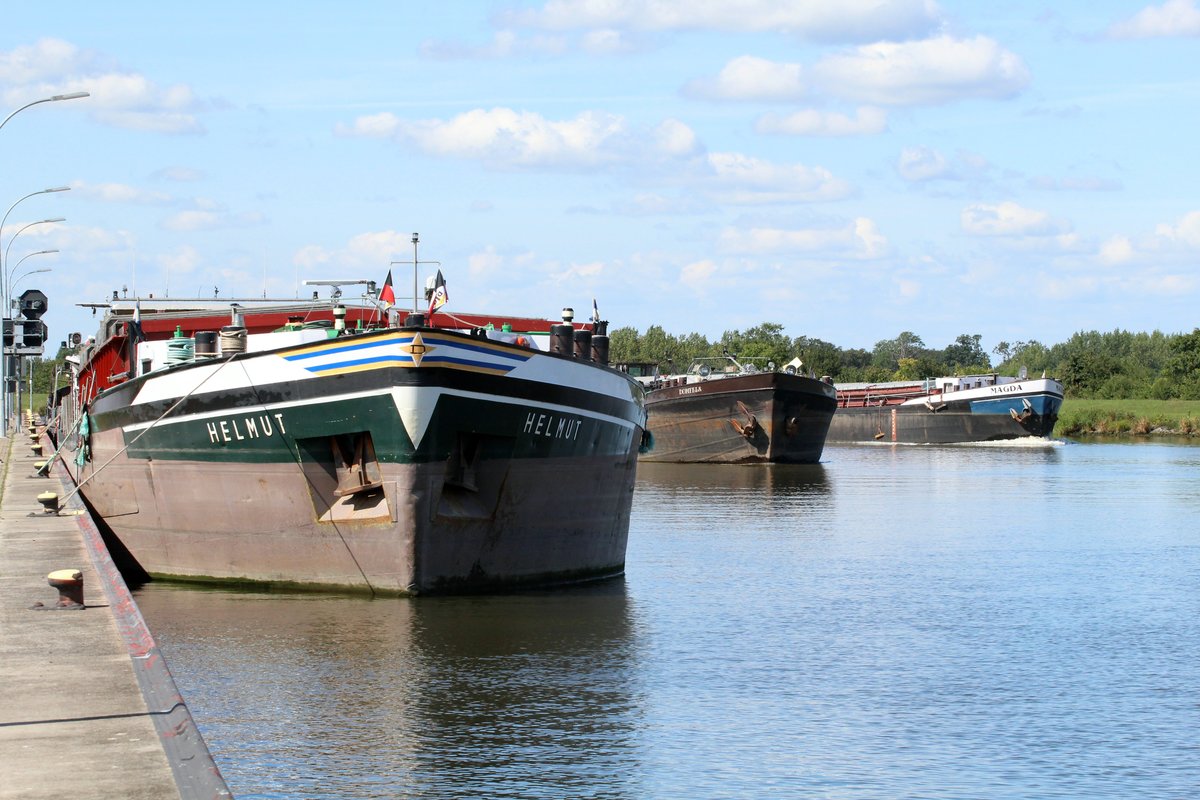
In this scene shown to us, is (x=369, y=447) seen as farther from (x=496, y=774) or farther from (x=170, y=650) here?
(x=496, y=774)

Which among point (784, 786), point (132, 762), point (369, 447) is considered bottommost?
point (784, 786)

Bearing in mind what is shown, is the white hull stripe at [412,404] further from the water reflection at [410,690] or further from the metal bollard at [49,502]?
the metal bollard at [49,502]

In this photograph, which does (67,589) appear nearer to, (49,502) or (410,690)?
(410,690)

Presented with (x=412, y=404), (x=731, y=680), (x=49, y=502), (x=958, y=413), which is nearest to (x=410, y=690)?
(x=731, y=680)

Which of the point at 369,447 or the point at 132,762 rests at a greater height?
the point at 369,447

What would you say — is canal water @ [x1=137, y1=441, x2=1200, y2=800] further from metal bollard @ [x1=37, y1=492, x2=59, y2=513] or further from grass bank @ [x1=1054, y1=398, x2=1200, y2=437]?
grass bank @ [x1=1054, y1=398, x2=1200, y2=437]

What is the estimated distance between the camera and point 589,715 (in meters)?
14.1

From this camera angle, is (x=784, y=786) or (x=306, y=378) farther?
(x=306, y=378)

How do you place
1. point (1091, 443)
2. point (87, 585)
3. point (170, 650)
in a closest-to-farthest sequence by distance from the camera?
point (87, 585) < point (170, 650) < point (1091, 443)

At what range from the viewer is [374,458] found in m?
19.0

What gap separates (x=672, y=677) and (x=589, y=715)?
203 centimetres

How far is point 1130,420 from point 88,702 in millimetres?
96666

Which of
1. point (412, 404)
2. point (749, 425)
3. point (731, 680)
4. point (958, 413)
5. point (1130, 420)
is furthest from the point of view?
point (1130, 420)

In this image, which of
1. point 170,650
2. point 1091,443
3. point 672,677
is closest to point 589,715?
point 672,677
